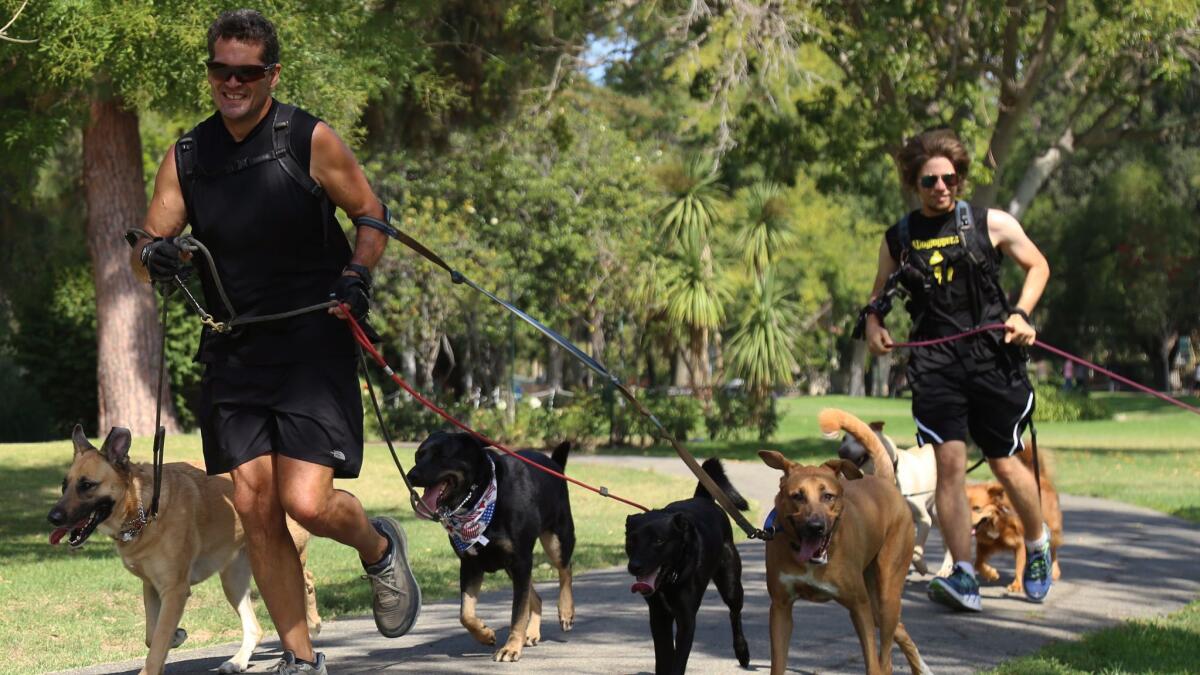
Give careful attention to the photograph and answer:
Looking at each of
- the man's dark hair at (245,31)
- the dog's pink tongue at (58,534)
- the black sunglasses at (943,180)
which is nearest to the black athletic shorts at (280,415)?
the dog's pink tongue at (58,534)

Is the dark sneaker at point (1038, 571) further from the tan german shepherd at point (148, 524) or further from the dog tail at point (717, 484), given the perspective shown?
the tan german shepherd at point (148, 524)

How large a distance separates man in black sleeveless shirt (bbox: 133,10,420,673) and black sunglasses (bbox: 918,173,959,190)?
3.44 metres

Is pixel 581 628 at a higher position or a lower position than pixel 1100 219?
lower

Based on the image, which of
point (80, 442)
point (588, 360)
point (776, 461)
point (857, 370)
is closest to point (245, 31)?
point (588, 360)

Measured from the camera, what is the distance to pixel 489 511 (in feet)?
20.9

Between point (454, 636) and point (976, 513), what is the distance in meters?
3.71

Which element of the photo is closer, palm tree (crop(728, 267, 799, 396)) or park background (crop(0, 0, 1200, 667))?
park background (crop(0, 0, 1200, 667))

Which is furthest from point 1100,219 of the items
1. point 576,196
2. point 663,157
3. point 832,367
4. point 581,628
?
point 581,628

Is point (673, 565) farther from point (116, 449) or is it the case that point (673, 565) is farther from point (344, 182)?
point (116, 449)

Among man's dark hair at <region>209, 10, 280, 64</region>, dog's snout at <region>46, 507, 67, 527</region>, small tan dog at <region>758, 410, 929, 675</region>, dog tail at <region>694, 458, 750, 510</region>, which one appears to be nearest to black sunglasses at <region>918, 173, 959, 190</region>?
dog tail at <region>694, 458, 750, 510</region>

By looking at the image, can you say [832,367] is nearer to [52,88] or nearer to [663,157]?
[663,157]

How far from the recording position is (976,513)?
29.9ft

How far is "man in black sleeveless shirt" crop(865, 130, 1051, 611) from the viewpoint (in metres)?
7.60

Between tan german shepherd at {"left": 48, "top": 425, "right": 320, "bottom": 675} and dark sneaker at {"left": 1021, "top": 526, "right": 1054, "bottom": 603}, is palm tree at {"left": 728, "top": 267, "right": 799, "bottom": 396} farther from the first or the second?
tan german shepherd at {"left": 48, "top": 425, "right": 320, "bottom": 675}
